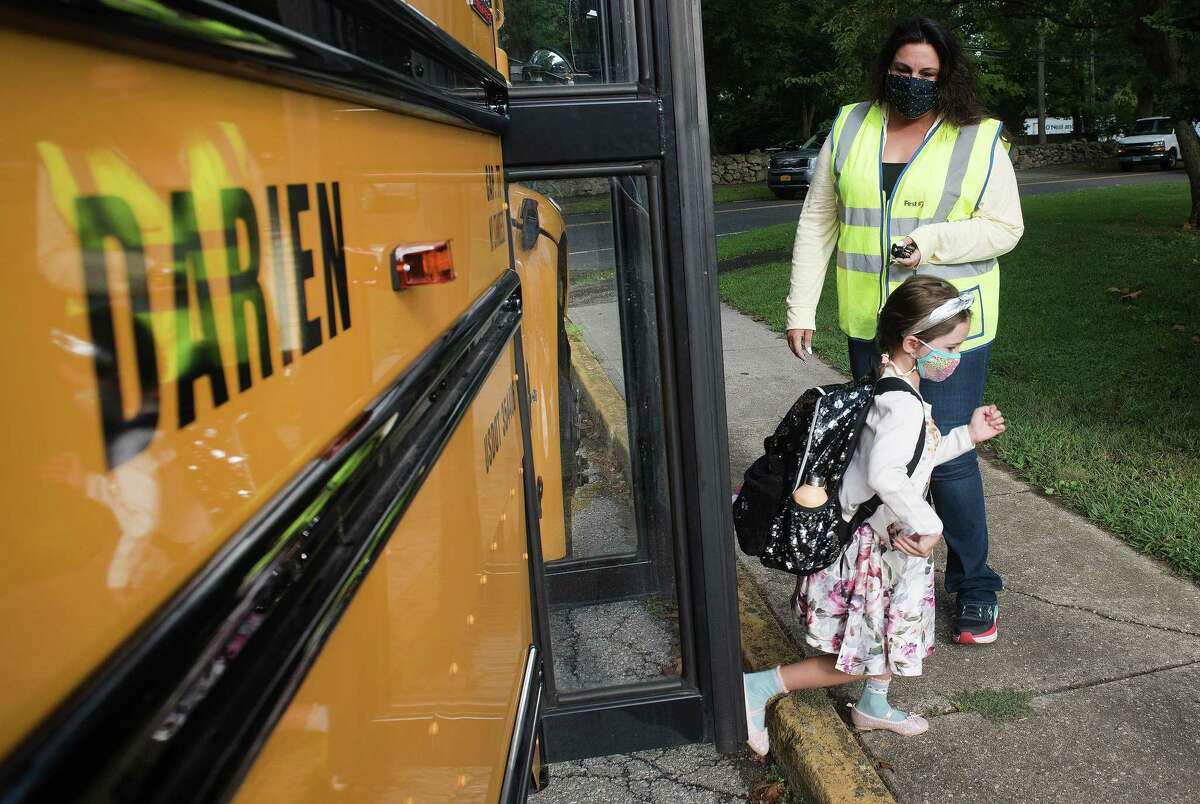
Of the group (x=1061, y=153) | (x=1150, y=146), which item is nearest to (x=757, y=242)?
(x=1150, y=146)

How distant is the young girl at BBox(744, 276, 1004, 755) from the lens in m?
2.41

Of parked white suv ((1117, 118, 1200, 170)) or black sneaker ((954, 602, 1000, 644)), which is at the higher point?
parked white suv ((1117, 118, 1200, 170))

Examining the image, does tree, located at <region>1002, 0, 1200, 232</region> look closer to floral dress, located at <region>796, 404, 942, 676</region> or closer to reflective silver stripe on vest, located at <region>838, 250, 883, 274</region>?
reflective silver stripe on vest, located at <region>838, 250, 883, 274</region>

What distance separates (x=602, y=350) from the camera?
280cm

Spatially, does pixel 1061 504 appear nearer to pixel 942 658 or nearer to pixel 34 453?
pixel 942 658

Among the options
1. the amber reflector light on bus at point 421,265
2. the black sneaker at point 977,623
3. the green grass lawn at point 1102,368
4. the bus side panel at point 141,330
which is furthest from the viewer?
the green grass lawn at point 1102,368

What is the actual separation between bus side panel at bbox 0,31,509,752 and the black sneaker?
257 cm

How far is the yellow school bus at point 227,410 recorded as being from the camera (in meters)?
0.49

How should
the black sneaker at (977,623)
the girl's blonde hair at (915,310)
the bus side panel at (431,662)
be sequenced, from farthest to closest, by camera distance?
the black sneaker at (977,623)
the girl's blonde hair at (915,310)
the bus side panel at (431,662)

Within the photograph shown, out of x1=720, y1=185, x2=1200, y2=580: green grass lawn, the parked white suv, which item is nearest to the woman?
x1=720, y1=185, x2=1200, y2=580: green grass lawn

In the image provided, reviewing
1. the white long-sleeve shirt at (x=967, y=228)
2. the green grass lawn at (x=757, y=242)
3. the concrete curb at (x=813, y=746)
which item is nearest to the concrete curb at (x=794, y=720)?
the concrete curb at (x=813, y=746)

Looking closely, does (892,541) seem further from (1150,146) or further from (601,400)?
(1150,146)

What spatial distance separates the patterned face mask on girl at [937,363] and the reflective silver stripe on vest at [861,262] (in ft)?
1.43

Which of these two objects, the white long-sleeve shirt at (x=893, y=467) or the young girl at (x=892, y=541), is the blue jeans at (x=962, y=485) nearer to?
the young girl at (x=892, y=541)
